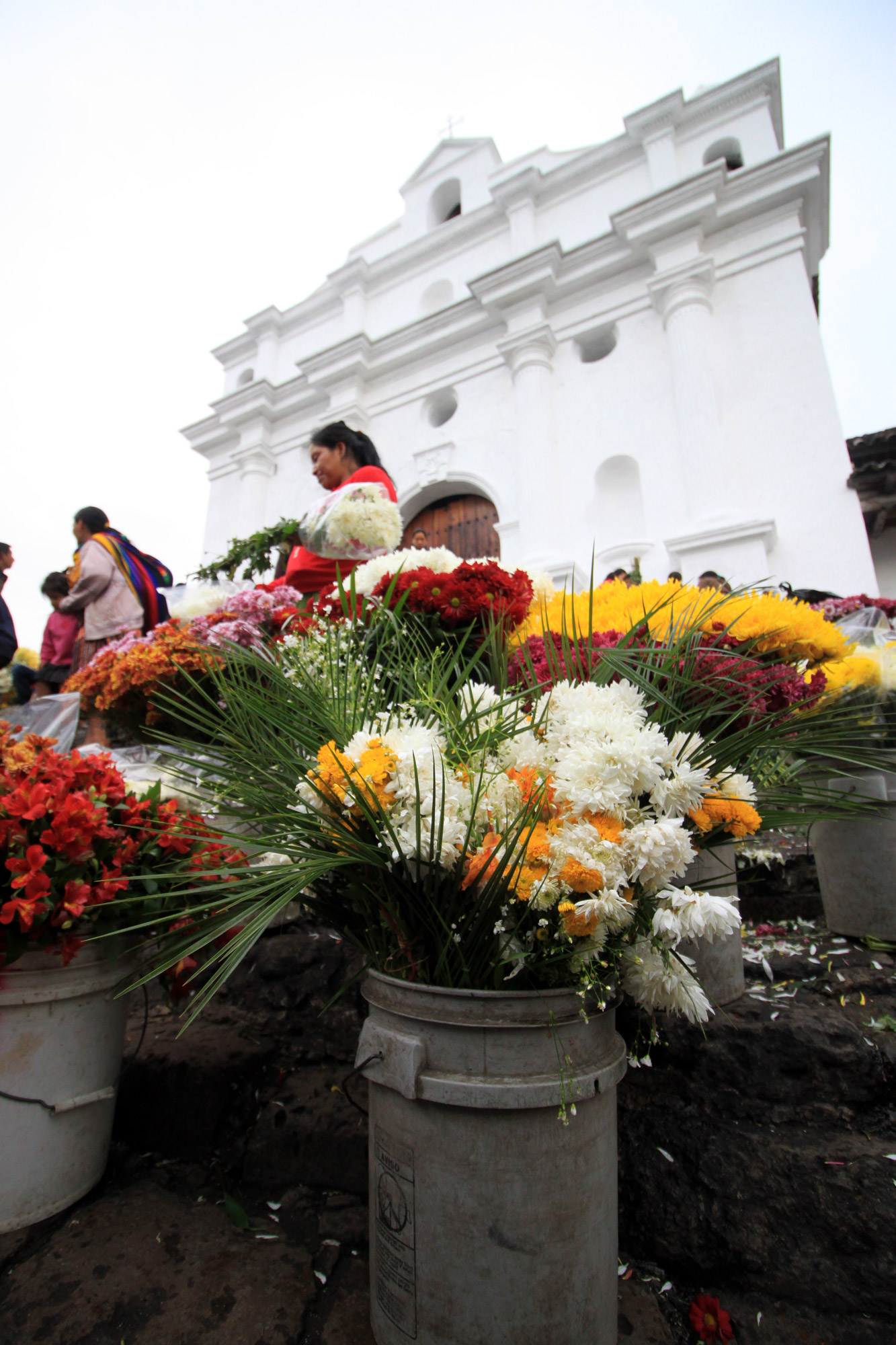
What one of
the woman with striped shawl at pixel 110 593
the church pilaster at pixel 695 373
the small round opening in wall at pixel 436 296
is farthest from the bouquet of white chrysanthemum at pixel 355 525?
the small round opening in wall at pixel 436 296

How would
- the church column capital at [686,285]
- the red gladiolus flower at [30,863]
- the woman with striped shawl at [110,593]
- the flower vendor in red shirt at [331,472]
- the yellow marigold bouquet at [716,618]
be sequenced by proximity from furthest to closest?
1. the church column capital at [686,285]
2. the woman with striped shawl at [110,593]
3. the flower vendor in red shirt at [331,472]
4. the yellow marigold bouquet at [716,618]
5. the red gladiolus flower at [30,863]

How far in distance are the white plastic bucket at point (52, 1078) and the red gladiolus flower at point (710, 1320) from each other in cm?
105

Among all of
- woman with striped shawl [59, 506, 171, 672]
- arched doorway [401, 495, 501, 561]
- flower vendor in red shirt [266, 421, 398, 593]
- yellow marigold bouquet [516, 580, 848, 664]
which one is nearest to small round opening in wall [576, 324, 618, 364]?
arched doorway [401, 495, 501, 561]

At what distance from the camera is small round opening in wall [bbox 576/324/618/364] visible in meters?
7.22

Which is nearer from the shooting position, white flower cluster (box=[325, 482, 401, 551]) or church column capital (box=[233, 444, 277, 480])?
white flower cluster (box=[325, 482, 401, 551])

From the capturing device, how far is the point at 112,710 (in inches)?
92.3

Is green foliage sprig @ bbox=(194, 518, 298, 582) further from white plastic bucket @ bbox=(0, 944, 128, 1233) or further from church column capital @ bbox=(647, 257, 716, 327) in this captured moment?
church column capital @ bbox=(647, 257, 716, 327)

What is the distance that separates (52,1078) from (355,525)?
1736 millimetres

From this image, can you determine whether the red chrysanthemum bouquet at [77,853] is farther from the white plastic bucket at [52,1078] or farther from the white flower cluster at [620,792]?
the white flower cluster at [620,792]

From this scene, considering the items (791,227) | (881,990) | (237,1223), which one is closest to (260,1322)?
(237,1223)

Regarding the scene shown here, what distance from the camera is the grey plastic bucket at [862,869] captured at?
178cm

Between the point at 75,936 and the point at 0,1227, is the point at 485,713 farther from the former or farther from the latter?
the point at 0,1227

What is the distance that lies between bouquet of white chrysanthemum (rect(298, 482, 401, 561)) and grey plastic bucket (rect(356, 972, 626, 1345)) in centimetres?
176

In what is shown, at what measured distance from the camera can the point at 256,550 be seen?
317cm
